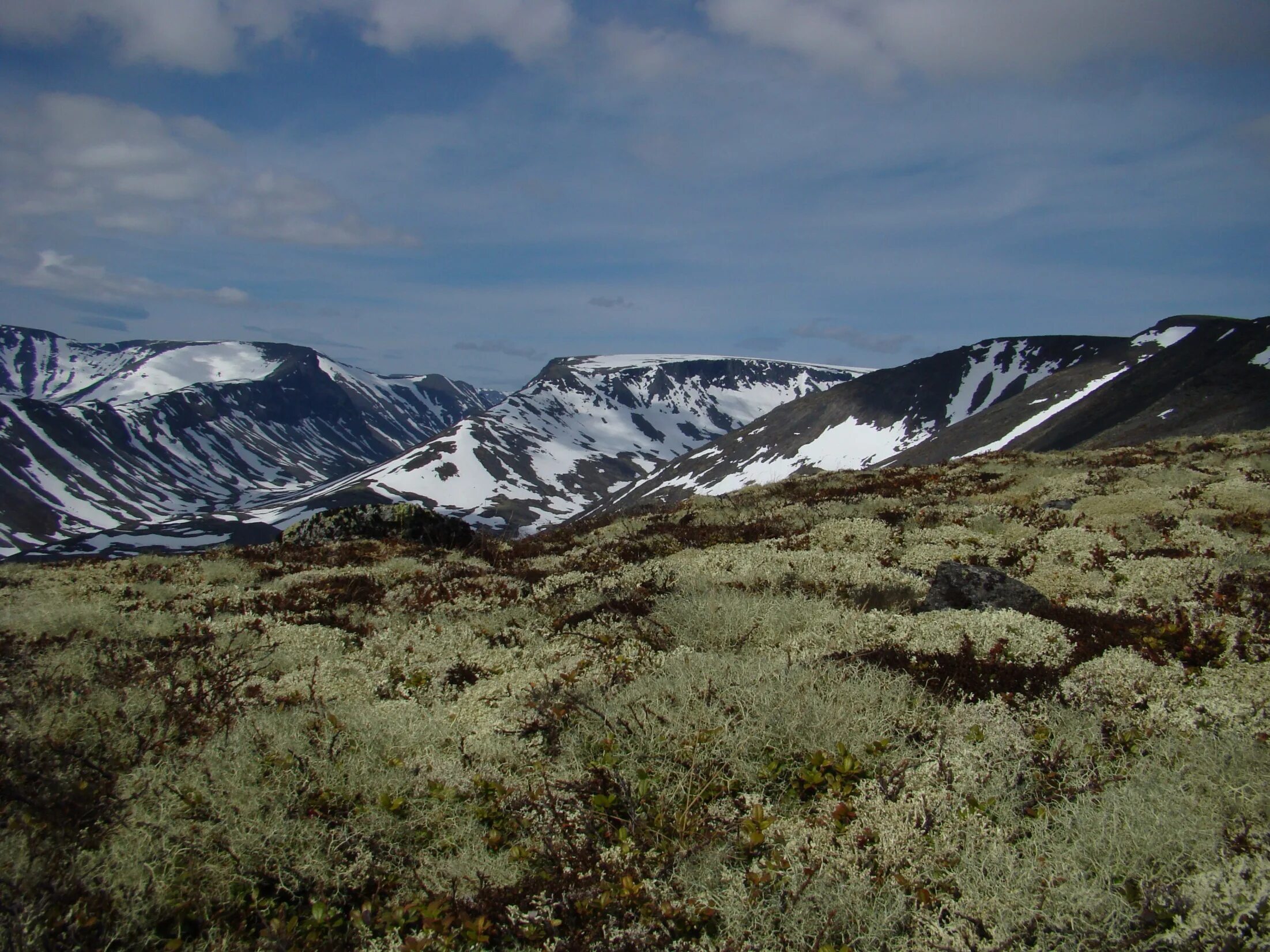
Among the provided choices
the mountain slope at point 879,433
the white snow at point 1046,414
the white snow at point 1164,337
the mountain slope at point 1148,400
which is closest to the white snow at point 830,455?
the mountain slope at point 879,433

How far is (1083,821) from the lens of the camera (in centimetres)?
416

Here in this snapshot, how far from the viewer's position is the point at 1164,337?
489 feet

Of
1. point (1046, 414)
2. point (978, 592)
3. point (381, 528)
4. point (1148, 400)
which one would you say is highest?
point (1046, 414)

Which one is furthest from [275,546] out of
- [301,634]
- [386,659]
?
[386,659]

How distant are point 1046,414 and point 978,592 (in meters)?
136

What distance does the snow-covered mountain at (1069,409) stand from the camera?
84.3 m

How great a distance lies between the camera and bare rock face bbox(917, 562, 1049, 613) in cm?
871

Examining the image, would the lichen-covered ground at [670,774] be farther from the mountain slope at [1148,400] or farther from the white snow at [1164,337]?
the white snow at [1164,337]

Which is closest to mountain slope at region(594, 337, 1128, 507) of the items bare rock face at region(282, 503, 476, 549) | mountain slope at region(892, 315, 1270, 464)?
mountain slope at region(892, 315, 1270, 464)

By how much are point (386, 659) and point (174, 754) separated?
351cm

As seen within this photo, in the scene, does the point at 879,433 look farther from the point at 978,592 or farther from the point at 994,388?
the point at 978,592

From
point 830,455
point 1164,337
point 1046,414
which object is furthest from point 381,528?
point 1164,337

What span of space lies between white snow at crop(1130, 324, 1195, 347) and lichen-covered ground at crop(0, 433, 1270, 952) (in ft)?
542

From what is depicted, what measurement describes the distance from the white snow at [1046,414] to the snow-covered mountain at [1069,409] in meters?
0.30
